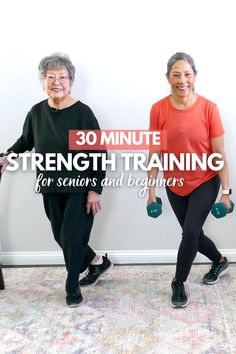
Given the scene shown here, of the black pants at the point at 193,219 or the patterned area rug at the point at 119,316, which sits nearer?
the patterned area rug at the point at 119,316

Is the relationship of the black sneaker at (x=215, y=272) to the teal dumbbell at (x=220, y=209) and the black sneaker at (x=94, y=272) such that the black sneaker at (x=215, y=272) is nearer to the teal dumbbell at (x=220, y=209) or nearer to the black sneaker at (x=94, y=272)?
the teal dumbbell at (x=220, y=209)

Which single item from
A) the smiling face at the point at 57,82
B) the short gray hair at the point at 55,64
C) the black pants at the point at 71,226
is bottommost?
the black pants at the point at 71,226

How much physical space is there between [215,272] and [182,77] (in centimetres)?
122

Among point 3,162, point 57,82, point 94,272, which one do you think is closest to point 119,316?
point 94,272

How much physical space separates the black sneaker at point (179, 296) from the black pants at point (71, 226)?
1.79ft

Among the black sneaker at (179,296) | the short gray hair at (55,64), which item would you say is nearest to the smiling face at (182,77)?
the short gray hair at (55,64)

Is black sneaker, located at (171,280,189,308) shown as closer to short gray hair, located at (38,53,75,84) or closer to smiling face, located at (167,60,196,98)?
smiling face, located at (167,60,196,98)

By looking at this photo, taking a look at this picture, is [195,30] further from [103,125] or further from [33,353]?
[33,353]

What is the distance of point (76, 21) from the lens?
276 centimetres

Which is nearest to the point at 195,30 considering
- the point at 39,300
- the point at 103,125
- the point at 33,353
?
the point at 103,125

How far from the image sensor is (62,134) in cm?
239

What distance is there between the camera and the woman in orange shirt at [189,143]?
2.34m

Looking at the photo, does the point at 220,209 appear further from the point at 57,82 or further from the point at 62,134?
the point at 57,82

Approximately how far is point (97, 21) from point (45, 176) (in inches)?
41.7
